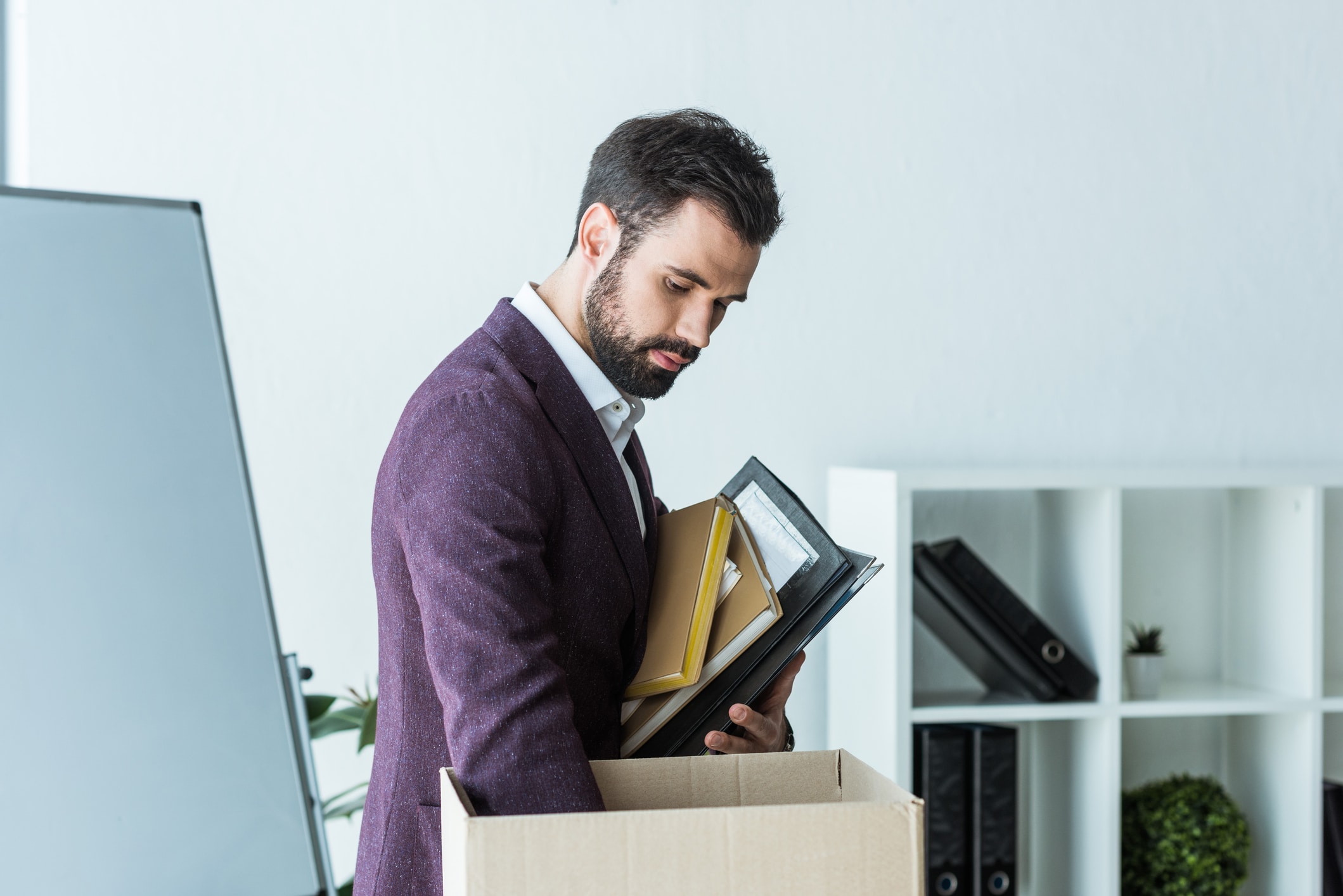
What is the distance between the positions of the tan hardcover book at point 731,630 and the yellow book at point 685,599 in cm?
1

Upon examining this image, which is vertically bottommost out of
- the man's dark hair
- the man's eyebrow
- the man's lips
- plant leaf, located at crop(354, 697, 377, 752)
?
plant leaf, located at crop(354, 697, 377, 752)

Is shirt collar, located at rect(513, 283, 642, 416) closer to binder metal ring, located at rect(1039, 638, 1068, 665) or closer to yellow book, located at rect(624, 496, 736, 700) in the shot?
yellow book, located at rect(624, 496, 736, 700)

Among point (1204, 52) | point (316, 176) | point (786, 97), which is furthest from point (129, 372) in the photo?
point (1204, 52)

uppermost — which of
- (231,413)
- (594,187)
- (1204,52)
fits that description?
(1204,52)

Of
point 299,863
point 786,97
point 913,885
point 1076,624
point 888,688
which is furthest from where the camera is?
point 786,97

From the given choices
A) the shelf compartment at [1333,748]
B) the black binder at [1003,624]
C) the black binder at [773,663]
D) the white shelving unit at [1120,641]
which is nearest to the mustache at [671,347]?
the black binder at [773,663]

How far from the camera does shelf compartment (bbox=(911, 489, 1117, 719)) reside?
1.76 m

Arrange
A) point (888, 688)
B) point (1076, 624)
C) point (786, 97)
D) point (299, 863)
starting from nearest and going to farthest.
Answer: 1. point (299, 863)
2. point (888, 688)
3. point (1076, 624)
4. point (786, 97)

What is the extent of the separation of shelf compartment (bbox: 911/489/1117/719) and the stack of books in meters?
0.92

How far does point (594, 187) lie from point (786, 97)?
1042 millimetres

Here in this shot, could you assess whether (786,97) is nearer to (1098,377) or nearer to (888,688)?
(1098,377)

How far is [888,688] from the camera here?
5.54ft

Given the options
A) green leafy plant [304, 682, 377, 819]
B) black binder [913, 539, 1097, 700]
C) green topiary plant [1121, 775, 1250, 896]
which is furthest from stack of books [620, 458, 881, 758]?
green topiary plant [1121, 775, 1250, 896]

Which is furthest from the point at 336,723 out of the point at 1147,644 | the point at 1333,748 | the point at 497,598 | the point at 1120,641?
the point at 1333,748
